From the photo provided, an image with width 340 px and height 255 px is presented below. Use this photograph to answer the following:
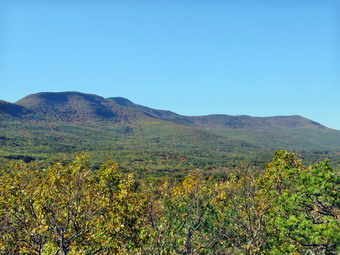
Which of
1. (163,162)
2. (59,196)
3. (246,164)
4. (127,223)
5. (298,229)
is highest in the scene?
(246,164)

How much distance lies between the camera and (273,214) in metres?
20.7

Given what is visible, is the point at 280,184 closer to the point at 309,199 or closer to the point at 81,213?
the point at 309,199

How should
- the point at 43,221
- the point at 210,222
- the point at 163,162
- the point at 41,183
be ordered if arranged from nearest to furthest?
the point at 43,221 → the point at 41,183 → the point at 210,222 → the point at 163,162

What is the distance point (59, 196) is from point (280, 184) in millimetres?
20247

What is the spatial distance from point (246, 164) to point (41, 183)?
15.1 metres

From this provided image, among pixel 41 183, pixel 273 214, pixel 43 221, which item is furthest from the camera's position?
pixel 273 214

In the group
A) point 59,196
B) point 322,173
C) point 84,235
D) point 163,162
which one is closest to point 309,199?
point 322,173

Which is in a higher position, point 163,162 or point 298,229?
point 298,229

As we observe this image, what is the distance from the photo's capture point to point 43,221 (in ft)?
37.3

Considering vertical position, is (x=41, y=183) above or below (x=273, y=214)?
above

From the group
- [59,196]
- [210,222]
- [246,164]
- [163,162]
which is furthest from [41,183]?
[163,162]

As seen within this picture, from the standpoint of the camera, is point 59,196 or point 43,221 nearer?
point 43,221

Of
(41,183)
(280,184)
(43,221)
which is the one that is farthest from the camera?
(280,184)

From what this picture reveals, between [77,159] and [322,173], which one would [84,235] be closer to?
[77,159]
